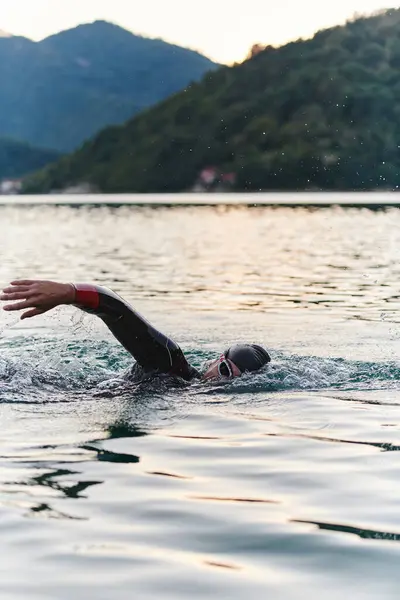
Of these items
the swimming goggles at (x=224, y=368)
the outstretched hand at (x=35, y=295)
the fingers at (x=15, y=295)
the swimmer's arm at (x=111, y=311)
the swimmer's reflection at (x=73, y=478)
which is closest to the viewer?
the swimmer's reflection at (x=73, y=478)

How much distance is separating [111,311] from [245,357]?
1606 millimetres

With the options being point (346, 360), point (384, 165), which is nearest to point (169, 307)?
point (346, 360)

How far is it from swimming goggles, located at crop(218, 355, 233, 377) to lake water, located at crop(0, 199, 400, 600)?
0.16m

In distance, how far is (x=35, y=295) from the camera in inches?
325

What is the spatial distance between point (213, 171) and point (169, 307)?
129091 millimetres

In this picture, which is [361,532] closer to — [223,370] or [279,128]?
[223,370]

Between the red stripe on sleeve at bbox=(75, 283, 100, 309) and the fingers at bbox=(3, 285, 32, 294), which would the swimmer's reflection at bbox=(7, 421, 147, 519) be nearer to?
the red stripe on sleeve at bbox=(75, 283, 100, 309)

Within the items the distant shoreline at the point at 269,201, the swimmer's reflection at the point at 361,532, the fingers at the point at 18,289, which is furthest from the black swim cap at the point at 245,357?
the distant shoreline at the point at 269,201

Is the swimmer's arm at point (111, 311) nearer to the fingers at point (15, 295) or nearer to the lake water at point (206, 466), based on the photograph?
the fingers at point (15, 295)

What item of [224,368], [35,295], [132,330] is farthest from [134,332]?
[35,295]

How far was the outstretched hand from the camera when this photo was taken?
812 cm

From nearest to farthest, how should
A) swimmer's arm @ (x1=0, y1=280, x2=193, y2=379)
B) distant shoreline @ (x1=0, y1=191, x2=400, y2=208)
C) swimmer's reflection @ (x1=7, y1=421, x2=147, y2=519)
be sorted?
1. swimmer's reflection @ (x1=7, y1=421, x2=147, y2=519)
2. swimmer's arm @ (x1=0, y1=280, x2=193, y2=379)
3. distant shoreline @ (x1=0, y1=191, x2=400, y2=208)

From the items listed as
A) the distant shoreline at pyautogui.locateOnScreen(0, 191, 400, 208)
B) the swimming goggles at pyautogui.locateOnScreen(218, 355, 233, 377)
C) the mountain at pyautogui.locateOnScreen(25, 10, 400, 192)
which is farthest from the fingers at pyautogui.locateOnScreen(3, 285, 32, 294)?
the mountain at pyautogui.locateOnScreen(25, 10, 400, 192)

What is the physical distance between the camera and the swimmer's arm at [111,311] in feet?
27.0
